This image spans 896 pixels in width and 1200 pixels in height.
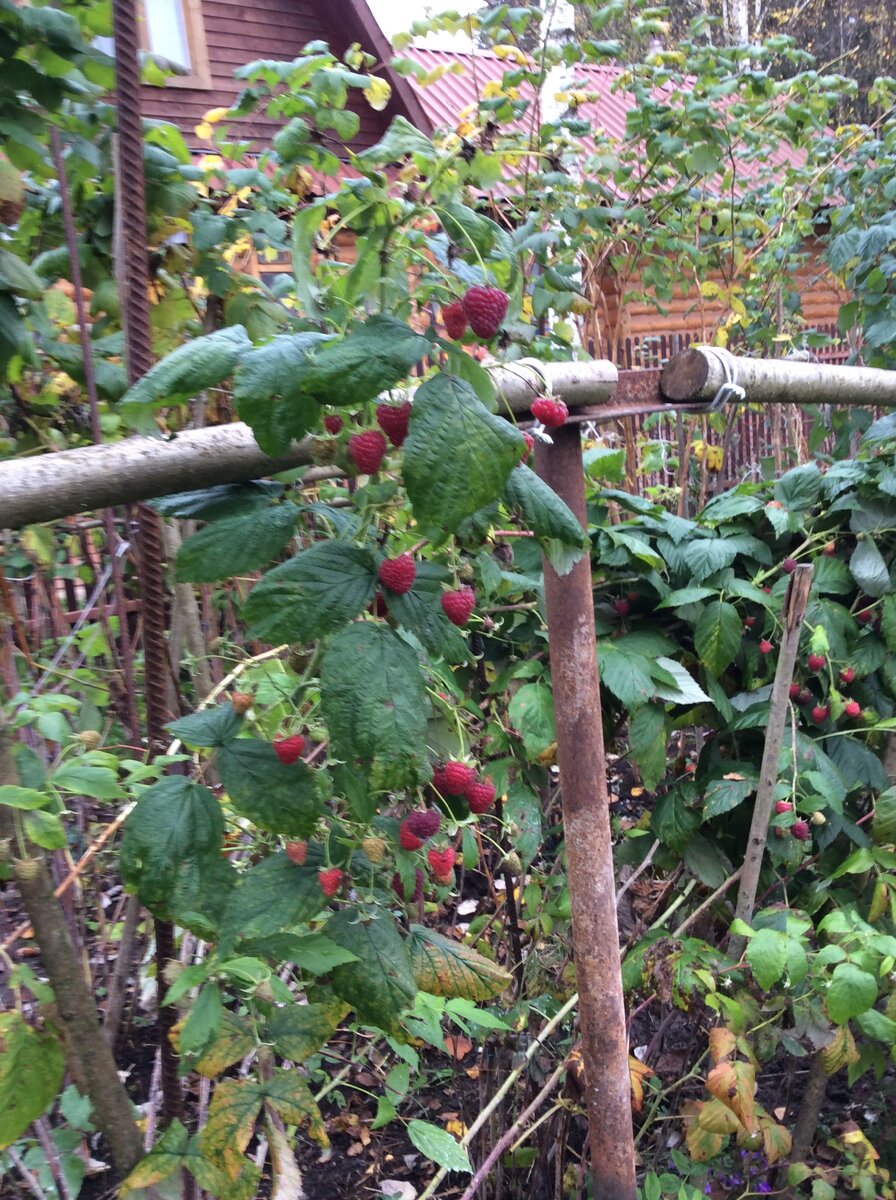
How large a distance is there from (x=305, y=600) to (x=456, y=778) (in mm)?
331

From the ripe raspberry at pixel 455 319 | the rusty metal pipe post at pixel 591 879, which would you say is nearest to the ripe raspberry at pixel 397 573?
the ripe raspberry at pixel 455 319

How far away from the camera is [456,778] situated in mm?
1114

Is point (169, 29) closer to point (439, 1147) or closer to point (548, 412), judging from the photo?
point (548, 412)

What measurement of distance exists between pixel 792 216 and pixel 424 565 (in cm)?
418

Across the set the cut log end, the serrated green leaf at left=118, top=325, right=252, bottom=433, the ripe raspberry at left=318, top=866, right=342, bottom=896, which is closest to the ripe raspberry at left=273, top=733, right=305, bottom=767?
the ripe raspberry at left=318, top=866, right=342, bottom=896

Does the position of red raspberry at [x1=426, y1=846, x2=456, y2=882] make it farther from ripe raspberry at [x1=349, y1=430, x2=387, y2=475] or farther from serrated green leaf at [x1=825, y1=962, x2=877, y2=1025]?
serrated green leaf at [x1=825, y1=962, x2=877, y2=1025]

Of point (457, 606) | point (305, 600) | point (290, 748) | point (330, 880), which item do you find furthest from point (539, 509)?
point (330, 880)

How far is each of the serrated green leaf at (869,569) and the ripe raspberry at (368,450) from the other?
4.62 feet

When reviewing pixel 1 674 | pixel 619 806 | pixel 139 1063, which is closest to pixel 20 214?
pixel 1 674

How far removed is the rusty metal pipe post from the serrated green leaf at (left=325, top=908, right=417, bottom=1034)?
1.77 ft

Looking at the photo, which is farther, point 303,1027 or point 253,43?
point 253,43

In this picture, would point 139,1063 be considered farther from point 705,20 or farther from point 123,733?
point 705,20

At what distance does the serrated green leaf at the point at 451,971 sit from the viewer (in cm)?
124

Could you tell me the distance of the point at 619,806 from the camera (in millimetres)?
2914
